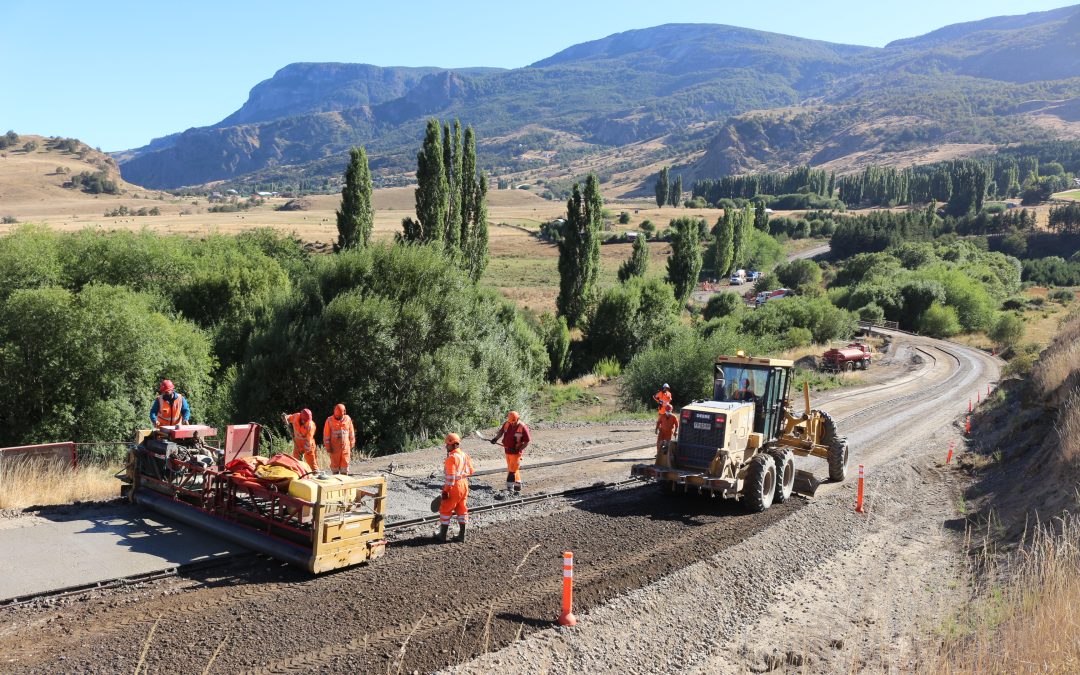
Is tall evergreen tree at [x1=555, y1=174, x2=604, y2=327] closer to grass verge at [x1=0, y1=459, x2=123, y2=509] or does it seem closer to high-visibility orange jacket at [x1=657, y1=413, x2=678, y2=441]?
high-visibility orange jacket at [x1=657, y1=413, x2=678, y2=441]

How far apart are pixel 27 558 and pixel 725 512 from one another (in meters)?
11.7

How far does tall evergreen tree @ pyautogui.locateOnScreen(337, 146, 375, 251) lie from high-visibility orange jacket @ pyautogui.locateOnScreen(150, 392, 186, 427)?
33.0 meters

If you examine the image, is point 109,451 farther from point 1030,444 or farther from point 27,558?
point 1030,444

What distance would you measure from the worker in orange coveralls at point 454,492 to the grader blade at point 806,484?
28.2 feet

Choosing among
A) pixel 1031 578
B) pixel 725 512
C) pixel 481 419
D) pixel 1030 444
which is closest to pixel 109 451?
pixel 481 419

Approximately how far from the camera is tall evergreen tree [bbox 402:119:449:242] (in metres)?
43.5

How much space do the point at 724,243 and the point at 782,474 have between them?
311ft

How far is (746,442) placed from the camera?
16469 millimetres

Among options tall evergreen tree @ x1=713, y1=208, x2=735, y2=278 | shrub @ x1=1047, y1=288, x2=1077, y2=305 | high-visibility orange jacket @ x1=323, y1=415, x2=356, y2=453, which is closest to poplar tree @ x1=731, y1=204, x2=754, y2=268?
tall evergreen tree @ x1=713, y1=208, x2=735, y2=278

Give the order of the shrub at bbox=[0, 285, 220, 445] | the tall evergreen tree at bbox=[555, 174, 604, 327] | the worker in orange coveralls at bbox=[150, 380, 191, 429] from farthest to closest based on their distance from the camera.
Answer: the tall evergreen tree at bbox=[555, 174, 604, 327], the shrub at bbox=[0, 285, 220, 445], the worker in orange coveralls at bbox=[150, 380, 191, 429]

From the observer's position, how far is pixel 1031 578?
9227 millimetres

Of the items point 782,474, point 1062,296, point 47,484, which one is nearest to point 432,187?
point 782,474

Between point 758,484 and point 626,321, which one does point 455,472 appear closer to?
point 758,484

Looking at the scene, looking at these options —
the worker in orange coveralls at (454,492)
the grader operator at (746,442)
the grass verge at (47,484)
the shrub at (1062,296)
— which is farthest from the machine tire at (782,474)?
the shrub at (1062,296)
